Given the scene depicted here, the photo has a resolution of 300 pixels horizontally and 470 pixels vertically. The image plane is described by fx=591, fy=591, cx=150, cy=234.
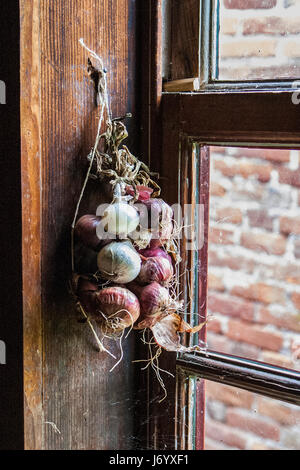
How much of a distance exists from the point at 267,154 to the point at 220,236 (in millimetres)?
151

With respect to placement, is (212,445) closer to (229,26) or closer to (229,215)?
(229,215)

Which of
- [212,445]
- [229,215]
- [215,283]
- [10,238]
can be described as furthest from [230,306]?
[10,238]

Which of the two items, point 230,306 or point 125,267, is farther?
point 230,306

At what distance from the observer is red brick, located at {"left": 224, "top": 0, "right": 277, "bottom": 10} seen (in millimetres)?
855

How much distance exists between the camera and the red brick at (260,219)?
35.0 inches

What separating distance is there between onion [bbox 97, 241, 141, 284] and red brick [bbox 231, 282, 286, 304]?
197mm

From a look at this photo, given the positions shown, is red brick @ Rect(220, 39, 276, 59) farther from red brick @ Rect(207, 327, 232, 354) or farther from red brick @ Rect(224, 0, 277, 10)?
red brick @ Rect(207, 327, 232, 354)

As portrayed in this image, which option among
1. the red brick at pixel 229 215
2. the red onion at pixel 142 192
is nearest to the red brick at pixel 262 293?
the red brick at pixel 229 215

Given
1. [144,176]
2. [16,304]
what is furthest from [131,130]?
[16,304]

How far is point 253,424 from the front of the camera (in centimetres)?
Answer: 94

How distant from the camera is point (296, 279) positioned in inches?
34.3

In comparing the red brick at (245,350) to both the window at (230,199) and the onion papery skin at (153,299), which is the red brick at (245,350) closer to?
the window at (230,199)
